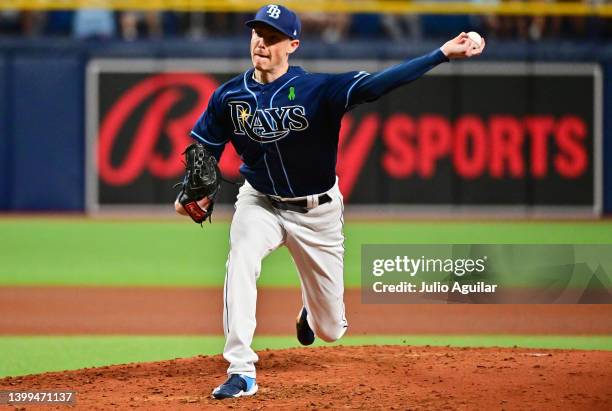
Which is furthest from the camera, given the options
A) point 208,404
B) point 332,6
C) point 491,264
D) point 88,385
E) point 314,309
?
point 332,6

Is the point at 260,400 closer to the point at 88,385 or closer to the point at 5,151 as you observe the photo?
the point at 88,385

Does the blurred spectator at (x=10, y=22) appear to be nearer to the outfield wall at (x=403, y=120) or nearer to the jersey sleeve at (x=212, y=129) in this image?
the outfield wall at (x=403, y=120)

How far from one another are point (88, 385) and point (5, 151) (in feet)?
34.5

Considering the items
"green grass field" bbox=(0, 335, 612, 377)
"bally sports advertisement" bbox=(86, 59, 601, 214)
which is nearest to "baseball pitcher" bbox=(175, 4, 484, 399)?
"green grass field" bbox=(0, 335, 612, 377)

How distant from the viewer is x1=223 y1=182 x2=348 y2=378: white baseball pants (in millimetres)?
4773

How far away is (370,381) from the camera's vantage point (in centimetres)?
513

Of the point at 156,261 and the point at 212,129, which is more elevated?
the point at 212,129

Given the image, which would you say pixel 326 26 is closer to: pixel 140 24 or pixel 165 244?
pixel 140 24

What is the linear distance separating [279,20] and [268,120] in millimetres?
482

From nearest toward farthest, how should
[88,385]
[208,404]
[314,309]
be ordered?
1. [208,404]
2. [88,385]
3. [314,309]

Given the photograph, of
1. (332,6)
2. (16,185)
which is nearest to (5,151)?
(16,185)

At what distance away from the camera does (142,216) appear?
1548 centimetres

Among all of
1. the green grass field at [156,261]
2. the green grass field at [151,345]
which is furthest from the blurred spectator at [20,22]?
the green grass field at [151,345]

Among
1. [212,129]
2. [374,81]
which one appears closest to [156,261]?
[212,129]
